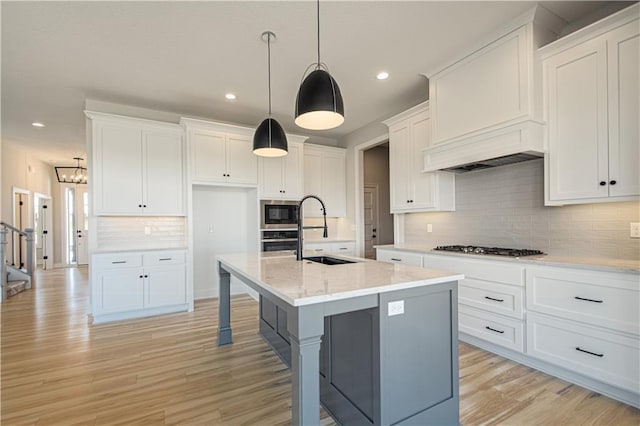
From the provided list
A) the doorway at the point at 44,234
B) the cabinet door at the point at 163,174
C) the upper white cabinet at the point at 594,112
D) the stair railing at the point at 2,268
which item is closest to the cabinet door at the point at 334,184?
the cabinet door at the point at 163,174

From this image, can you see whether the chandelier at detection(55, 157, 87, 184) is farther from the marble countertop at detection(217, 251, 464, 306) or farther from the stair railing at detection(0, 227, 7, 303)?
the marble countertop at detection(217, 251, 464, 306)

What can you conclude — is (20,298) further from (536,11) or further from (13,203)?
(536,11)

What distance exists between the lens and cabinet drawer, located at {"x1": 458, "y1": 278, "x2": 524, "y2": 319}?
2443 millimetres

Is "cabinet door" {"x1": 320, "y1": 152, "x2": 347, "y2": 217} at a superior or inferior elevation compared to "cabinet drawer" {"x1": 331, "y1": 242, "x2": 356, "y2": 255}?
superior

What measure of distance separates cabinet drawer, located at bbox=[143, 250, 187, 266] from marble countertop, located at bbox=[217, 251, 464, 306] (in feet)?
7.02

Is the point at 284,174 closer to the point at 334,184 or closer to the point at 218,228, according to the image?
the point at 334,184

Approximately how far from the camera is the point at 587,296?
81.0 inches

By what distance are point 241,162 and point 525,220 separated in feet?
11.9

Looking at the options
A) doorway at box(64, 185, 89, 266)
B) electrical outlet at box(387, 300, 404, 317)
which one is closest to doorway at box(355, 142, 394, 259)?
electrical outlet at box(387, 300, 404, 317)

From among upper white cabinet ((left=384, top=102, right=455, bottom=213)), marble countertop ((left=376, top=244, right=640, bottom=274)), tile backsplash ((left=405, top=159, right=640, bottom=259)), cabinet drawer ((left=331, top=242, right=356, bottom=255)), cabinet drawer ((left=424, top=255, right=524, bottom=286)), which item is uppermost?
upper white cabinet ((left=384, top=102, right=455, bottom=213))

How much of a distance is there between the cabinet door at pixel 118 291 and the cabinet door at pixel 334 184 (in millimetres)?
3125

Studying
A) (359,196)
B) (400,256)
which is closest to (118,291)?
(400,256)

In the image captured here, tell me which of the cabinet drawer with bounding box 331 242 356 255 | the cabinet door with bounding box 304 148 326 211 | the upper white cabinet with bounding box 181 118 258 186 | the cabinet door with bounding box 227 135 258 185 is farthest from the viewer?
the cabinet door with bounding box 304 148 326 211

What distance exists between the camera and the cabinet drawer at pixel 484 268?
8.03 ft
